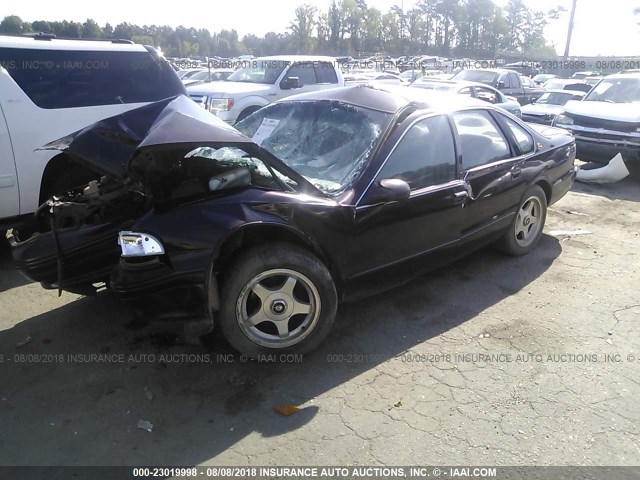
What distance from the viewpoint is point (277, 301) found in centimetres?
312

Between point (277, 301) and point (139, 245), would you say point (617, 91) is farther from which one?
point (139, 245)

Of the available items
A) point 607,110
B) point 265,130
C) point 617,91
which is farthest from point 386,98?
point 617,91

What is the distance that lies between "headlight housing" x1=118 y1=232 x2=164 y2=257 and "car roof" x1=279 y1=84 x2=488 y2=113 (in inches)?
78.4

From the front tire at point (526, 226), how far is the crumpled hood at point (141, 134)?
3.02 metres

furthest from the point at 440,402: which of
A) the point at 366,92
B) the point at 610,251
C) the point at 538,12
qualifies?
the point at 538,12

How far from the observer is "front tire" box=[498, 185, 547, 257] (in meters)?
4.89

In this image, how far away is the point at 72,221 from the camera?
3.45m

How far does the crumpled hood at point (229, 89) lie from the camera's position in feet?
33.8

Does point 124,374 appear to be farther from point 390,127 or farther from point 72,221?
point 390,127

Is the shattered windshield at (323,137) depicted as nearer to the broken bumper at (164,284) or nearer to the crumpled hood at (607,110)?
the broken bumper at (164,284)

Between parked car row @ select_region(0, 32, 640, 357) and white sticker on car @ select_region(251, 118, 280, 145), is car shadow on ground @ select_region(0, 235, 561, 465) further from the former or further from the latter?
white sticker on car @ select_region(251, 118, 280, 145)

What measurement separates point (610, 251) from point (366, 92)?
3.29 m

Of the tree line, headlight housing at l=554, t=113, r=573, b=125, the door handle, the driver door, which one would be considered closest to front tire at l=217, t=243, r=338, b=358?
the driver door

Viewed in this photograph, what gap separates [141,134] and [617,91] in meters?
10.00
